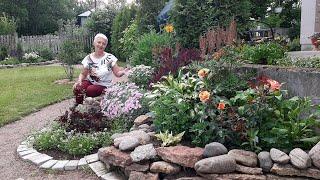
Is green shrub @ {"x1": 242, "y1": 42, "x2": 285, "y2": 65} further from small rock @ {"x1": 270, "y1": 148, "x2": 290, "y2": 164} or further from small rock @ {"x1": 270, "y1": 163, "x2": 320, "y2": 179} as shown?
small rock @ {"x1": 270, "y1": 163, "x2": 320, "y2": 179}

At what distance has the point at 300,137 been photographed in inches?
141

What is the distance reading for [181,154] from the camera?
11.4ft

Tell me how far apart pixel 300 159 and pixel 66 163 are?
8.35 ft

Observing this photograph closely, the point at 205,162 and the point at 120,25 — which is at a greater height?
the point at 120,25

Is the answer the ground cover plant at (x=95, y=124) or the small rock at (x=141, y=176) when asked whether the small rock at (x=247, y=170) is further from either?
the ground cover plant at (x=95, y=124)

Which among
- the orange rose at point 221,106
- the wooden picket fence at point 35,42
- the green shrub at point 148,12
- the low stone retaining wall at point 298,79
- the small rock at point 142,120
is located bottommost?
the small rock at point 142,120

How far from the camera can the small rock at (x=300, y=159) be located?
10.3 feet

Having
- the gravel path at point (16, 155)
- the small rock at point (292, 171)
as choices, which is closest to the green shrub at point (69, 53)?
the gravel path at point (16, 155)

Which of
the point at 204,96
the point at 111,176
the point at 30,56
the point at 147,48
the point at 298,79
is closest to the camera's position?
the point at 204,96

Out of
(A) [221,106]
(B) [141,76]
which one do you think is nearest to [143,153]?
(A) [221,106]

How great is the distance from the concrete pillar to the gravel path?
6065mm

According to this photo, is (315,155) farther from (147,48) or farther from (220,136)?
(147,48)

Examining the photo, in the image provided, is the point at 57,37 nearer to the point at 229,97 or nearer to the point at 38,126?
the point at 38,126

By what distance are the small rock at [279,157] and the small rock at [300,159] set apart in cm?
5
